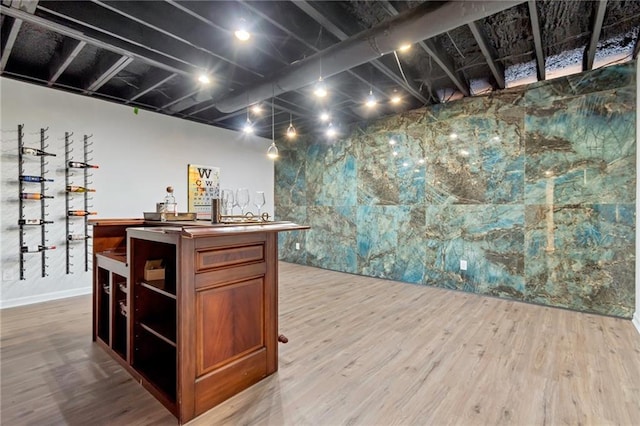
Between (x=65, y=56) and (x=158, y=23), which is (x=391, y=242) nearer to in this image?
(x=158, y=23)

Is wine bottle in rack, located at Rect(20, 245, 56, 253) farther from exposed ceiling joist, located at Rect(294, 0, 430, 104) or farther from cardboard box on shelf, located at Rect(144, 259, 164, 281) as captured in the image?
exposed ceiling joist, located at Rect(294, 0, 430, 104)

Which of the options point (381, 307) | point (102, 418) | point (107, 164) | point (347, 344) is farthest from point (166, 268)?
point (107, 164)

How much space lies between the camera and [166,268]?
2.34 metres

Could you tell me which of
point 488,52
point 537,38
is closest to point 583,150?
point 537,38

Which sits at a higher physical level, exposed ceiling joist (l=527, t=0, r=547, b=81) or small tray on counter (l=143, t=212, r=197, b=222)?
exposed ceiling joist (l=527, t=0, r=547, b=81)

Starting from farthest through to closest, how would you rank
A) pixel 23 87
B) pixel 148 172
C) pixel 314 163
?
1. pixel 314 163
2. pixel 148 172
3. pixel 23 87

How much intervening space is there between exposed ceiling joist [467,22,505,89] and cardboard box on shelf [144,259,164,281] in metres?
3.43

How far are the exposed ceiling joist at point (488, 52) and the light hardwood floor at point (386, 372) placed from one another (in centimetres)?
302

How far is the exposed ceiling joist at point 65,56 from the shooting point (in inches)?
128

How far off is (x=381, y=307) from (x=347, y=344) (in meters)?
1.20

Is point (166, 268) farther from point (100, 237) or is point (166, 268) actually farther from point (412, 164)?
point (412, 164)

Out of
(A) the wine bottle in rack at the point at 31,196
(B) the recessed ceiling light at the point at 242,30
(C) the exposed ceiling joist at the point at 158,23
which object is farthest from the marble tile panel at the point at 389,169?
(A) the wine bottle in rack at the point at 31,196

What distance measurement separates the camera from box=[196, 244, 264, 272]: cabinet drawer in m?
1.88

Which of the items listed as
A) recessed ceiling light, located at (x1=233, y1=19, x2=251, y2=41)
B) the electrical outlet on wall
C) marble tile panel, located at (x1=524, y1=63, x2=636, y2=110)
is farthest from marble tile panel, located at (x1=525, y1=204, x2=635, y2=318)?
the electrical outlet on wall
